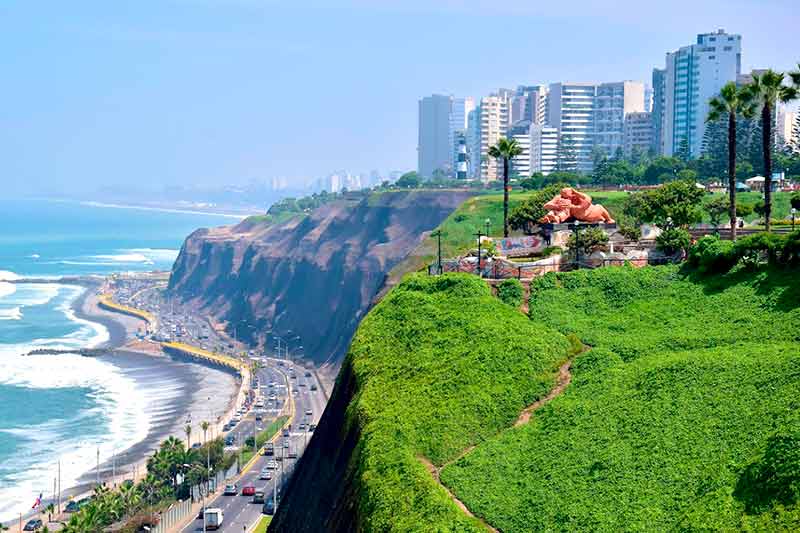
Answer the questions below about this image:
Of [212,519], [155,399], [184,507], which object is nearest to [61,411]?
[155,399]

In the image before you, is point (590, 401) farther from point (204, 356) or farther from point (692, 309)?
point (204, 356)

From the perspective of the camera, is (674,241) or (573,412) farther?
(674,241)

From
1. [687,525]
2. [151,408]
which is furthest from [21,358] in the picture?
[687,525]

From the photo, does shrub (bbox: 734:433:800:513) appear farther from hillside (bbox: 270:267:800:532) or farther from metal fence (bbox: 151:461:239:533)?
metal fence (bbox: 151:461:239:533)

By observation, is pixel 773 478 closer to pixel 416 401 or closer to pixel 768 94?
pixel 416 401

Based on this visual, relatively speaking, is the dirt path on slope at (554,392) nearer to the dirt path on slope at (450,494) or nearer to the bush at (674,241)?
the dirt path on slope at (450,494)

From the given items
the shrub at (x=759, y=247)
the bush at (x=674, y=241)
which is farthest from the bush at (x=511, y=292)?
the shrub at (x=759, y=247)
